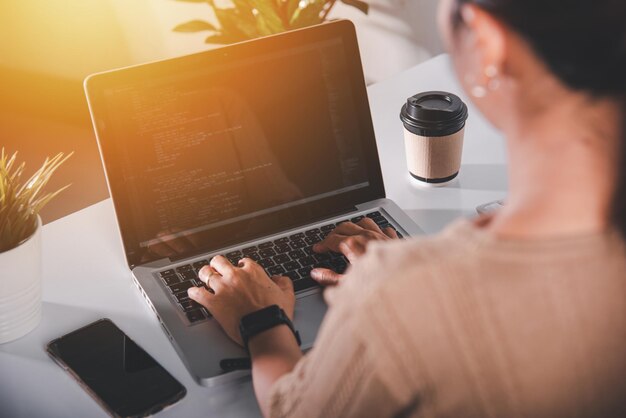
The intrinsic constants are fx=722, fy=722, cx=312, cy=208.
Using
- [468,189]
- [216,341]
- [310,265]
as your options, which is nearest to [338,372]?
[216,341]

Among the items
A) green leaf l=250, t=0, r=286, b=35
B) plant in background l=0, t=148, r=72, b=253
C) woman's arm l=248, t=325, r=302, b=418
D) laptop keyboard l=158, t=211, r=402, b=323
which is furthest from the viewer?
green leaf l=250, t=0, r=286, b=35

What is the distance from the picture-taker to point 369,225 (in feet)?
3.76

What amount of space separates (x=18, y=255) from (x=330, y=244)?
1.46 feet

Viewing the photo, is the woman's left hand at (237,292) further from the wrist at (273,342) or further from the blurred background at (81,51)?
the blurred background at (81,51)

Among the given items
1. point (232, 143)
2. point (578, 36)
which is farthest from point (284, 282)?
point (578, 36)

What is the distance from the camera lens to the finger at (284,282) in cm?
103

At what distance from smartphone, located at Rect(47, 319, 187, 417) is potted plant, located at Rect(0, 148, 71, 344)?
0.22ft

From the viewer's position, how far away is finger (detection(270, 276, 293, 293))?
103 cm

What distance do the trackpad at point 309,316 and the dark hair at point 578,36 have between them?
54 centimetres

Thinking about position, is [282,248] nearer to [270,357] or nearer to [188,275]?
[188,275]

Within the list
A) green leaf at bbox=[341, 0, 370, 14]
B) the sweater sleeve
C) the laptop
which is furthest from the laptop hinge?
green leaf at bbox=[341, 0, 370, 14]

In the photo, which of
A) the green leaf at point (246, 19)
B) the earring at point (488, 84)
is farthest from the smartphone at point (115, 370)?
the green leaf at point (246, 19)

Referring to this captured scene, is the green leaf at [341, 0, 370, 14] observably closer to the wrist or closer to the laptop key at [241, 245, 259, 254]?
the laptop key at [241, 245, 259, 254]

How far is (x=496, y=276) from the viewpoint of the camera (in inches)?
21.5
